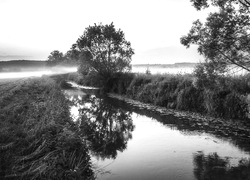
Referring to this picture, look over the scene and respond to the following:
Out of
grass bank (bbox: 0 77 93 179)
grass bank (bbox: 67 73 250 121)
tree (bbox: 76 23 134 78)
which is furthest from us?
tree (bbox: 76 23 134 78)

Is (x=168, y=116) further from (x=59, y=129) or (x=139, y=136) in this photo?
(x=59, y=129)

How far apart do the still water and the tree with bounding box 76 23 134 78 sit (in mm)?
20313

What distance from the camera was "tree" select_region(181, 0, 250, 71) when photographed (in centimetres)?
1233

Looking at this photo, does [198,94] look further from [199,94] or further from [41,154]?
[41,154]

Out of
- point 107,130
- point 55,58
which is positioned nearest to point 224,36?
point 107,130

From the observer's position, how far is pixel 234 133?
11750mm

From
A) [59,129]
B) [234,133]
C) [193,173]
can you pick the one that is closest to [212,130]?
[234,133]

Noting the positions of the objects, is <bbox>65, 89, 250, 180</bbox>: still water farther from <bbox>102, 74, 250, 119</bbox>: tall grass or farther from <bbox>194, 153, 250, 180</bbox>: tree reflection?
<bbox>102, 74, 250, 119</bbox>: tall grass

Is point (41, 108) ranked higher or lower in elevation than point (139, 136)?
higher

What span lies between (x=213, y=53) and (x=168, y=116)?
5.54m

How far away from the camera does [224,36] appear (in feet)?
41.4

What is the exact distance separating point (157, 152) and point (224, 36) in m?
7.37

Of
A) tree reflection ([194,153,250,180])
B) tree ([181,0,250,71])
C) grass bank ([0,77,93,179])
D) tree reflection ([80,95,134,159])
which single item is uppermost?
tree ([181,0,250,71])

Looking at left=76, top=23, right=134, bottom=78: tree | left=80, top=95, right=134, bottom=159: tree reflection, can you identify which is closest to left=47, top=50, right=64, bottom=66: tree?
left=76, top=23, right=134, bottom=78: tree
